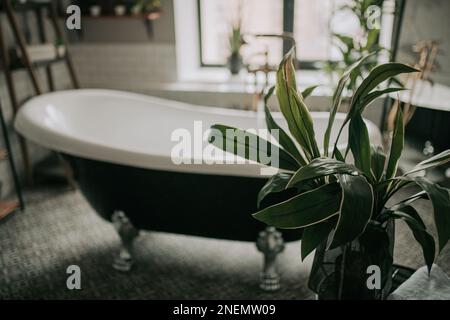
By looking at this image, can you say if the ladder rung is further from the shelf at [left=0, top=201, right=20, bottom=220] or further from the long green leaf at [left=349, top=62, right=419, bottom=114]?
the long green leaf at [left=349, top=62, right=419, bottom=114]

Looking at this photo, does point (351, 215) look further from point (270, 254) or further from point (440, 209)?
point (270, 254)

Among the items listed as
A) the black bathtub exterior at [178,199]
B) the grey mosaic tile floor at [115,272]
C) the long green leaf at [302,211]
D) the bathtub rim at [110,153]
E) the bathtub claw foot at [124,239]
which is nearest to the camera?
the long green leaf at [302,211]

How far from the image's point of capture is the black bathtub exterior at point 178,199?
1794mm

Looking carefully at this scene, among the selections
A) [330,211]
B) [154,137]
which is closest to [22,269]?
[154,137]

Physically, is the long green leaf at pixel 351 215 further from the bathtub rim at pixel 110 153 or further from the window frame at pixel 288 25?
the window frame at pixel 288 25

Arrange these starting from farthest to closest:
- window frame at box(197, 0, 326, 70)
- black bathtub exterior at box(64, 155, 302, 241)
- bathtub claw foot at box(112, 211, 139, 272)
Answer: window frame at box(197, 0, 326, 70), bathtub claw foot at box(112, 211, 139, 272), black bathtub exterior at box(64, 155, 302, 241)

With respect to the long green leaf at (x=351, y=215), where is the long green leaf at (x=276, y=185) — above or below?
below

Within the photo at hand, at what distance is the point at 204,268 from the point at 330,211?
126cm

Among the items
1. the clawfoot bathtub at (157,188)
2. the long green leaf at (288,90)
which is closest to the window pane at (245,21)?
the clawfoot bathtub at (157,188)

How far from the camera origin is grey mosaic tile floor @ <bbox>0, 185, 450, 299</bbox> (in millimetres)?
1912

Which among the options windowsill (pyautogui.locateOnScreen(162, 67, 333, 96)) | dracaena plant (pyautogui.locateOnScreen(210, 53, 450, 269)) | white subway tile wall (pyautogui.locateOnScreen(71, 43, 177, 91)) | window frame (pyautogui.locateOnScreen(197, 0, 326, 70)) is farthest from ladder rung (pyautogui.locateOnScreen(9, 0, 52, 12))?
dracaena plant (pyautogui.locateOnScreen(210, 53, 450, 269))

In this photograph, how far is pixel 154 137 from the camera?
2682mm

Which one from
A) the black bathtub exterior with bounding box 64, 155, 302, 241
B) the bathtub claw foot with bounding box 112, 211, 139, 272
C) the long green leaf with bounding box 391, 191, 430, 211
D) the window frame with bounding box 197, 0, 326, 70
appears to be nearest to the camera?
the long green leaf with bounding box 391, 191, 430, 211

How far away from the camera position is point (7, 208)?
2.49 meters
